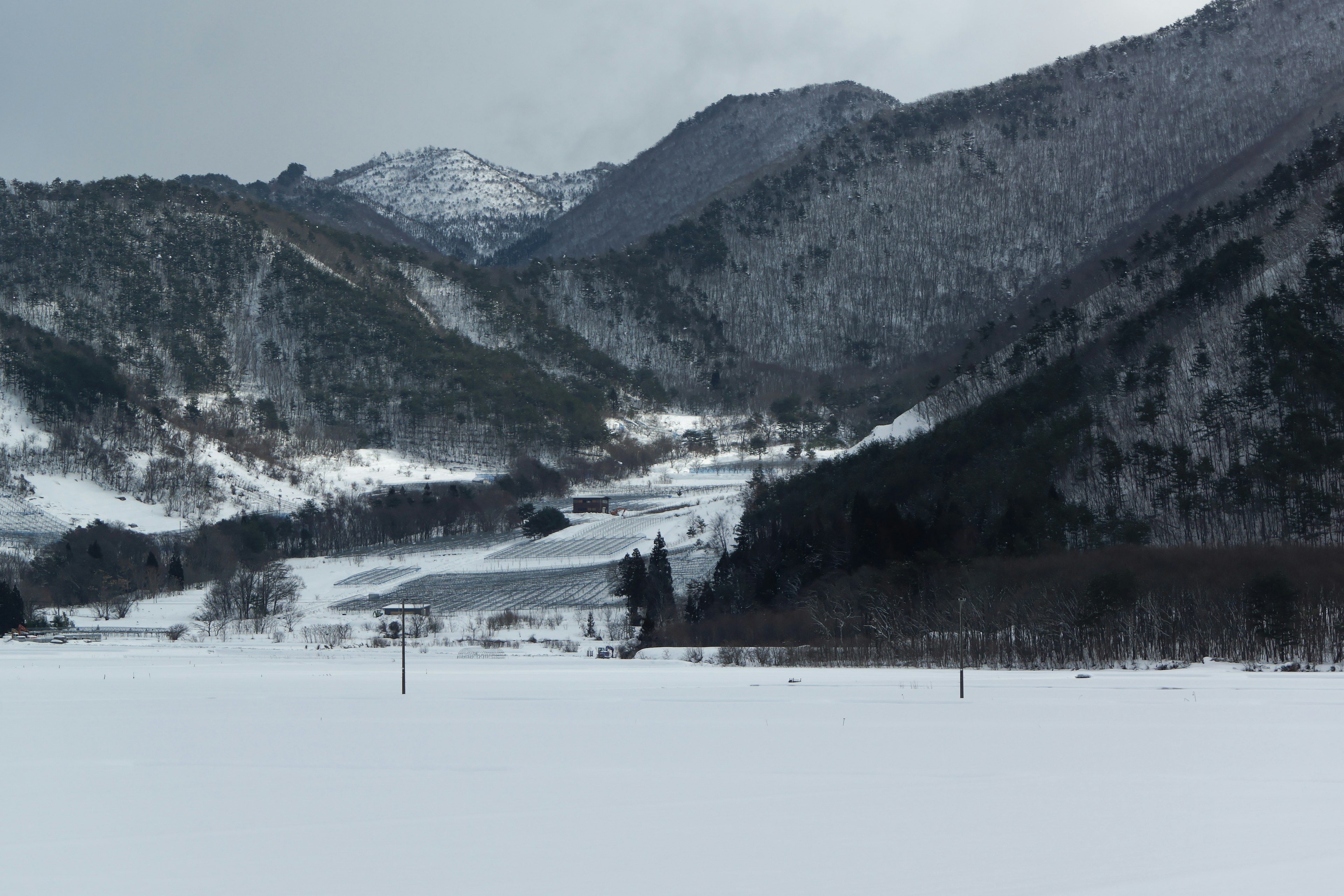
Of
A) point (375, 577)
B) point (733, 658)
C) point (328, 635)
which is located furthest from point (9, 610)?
point (733, 658)

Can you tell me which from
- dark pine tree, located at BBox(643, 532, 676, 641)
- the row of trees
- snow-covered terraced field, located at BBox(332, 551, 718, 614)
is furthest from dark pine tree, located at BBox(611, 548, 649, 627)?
the row of trees

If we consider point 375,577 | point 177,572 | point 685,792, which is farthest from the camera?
point 375,577

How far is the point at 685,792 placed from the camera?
60.4 ft

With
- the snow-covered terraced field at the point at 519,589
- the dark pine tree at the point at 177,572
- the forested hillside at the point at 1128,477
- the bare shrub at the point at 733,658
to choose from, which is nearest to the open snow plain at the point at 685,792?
the forested hillside at the point at 1128,477

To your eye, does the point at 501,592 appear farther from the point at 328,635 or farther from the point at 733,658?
the point at 733,658

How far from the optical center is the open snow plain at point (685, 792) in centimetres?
1331

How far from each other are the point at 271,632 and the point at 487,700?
55.5m

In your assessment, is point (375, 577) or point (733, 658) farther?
point (375, 577)

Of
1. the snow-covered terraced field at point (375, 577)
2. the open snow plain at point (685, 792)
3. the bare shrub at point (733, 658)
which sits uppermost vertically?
the snow-covered terraced field at point (375, 577)

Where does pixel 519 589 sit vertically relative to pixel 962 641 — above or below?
above

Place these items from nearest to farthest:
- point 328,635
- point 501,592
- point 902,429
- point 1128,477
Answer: point 1128,477 → point 328,635 → point 501,592 → point 902,429

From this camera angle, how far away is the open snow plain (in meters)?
13.3

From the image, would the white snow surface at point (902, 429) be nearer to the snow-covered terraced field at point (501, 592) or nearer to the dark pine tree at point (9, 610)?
the snow-covered terraced field at point (501, 592)

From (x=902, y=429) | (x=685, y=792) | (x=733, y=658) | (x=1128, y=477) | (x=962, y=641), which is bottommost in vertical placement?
(x=733, y=658)
